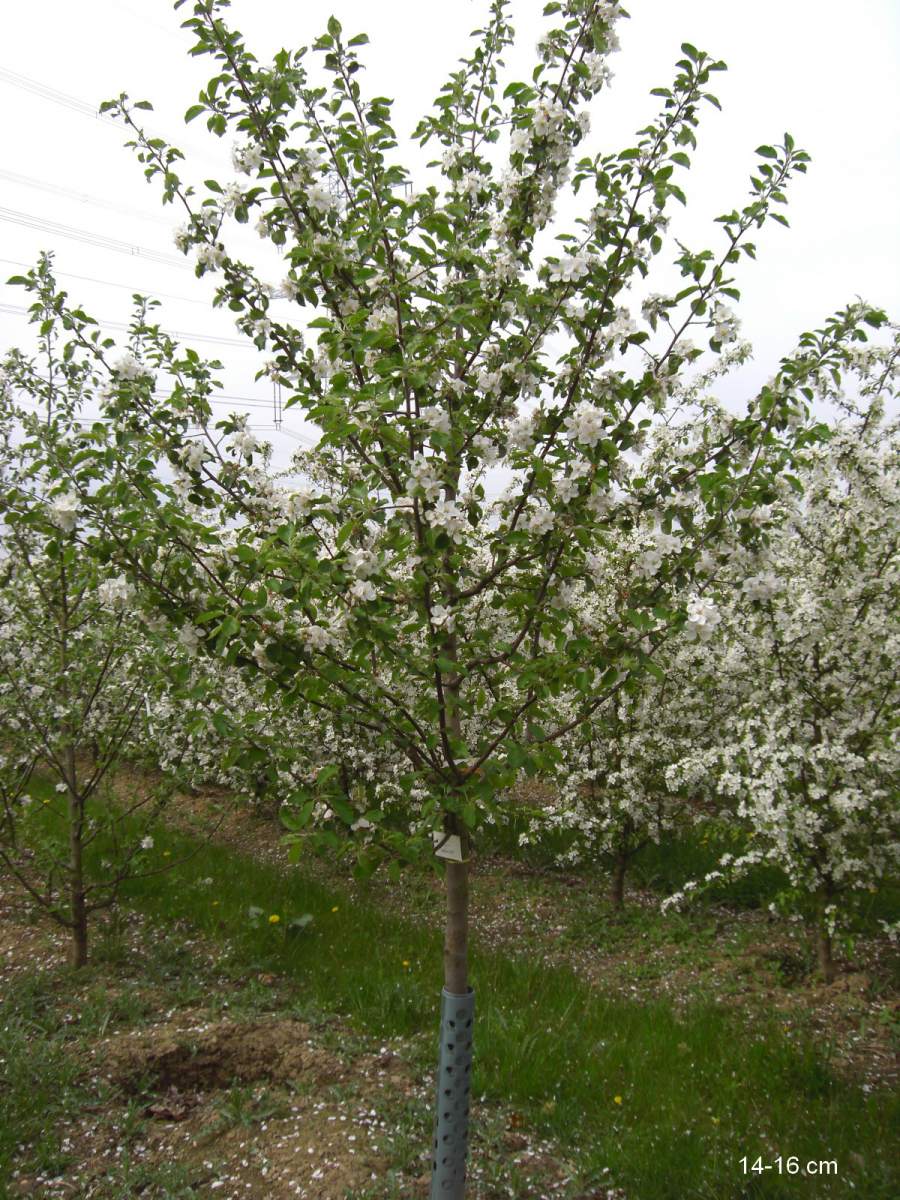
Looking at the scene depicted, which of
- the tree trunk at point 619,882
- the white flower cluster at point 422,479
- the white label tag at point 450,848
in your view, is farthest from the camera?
the tree trunk at point 619,882

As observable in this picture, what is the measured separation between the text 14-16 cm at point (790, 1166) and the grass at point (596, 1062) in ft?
0.09

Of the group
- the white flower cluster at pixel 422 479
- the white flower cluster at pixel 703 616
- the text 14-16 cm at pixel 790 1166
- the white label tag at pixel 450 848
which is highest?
the white flower cluster at pixel 422 479

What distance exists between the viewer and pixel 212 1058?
12.1 ft

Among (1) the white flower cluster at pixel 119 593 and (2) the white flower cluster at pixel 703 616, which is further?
(1) the white flower cluster at pixel 119 593

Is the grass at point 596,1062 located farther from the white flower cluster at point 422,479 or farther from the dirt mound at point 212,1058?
the white flower cluster at point 422,479

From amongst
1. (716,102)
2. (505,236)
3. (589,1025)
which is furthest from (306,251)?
(589,1025)

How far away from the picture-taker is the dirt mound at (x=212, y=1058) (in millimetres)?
3580

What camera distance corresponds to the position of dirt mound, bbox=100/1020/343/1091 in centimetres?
358

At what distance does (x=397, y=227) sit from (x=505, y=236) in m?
0.42

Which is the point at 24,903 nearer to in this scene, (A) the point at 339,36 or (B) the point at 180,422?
(B) the point at 180,422

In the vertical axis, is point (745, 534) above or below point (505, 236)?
below

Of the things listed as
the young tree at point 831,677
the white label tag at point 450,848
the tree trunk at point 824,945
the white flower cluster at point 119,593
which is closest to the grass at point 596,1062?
the tree trunk at point 824,945

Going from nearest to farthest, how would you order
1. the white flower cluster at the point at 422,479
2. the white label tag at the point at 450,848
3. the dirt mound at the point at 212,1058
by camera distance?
the white flower cluster at the point at 422,479
the white label tag at the point at 450,848
the dirt mound at the point at 212,1058

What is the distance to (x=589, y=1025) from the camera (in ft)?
13.7
